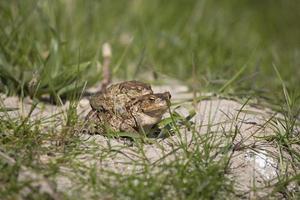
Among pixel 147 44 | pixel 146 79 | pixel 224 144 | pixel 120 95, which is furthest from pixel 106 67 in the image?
pixel 224 144

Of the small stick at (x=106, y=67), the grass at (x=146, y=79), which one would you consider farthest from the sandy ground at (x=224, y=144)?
the small stick at (x=106, y=67)

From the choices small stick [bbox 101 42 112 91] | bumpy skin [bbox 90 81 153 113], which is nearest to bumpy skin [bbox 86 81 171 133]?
bumpy skin [bbox 90 81 153 113]

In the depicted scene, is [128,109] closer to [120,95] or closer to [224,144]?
[120,95]

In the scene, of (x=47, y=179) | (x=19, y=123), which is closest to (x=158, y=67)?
(x=19, y=123)

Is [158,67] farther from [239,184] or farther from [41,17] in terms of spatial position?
[239,184]

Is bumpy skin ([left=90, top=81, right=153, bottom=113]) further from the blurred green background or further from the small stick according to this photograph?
the small stick

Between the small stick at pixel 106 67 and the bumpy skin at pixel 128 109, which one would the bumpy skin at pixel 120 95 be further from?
the small stick at pixel 106 67

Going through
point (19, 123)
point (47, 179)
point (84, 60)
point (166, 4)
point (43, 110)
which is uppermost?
point (166, 4)
